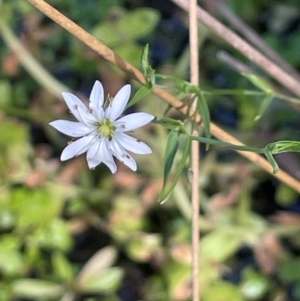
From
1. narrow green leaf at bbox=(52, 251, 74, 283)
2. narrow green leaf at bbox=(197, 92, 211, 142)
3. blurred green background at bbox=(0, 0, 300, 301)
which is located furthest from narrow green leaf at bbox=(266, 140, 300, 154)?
narrow green leaf at bbox=(52, 251, 74, 283)

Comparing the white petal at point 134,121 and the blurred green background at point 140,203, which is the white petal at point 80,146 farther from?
the blurred green background at point 140,203

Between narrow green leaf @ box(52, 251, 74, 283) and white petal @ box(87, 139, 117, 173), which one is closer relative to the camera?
white petal @ box(87, 139, 117, 173)

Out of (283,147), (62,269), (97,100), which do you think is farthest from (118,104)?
(62,269)

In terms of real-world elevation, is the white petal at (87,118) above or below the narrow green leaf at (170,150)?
above

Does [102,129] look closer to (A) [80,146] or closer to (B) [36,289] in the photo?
(A) [80,146]

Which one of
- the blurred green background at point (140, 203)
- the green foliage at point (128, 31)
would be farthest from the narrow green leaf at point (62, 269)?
the green foliage at point (128, 31)

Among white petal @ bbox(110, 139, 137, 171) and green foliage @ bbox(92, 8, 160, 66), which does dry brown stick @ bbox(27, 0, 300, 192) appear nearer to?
white petal @ bbox(110, 139, 137, 171)

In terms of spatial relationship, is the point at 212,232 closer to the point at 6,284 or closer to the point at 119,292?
the point at 119,292
